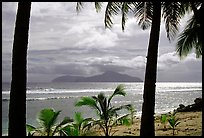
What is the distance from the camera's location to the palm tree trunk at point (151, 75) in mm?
7410

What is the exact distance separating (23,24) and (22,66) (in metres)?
0.72

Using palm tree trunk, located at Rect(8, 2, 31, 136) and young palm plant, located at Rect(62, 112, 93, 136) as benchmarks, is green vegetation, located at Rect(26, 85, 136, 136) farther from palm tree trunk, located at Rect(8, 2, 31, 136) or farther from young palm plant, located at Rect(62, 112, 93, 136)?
palm tree trunk, located at Rect(8, 2, 31, 136)

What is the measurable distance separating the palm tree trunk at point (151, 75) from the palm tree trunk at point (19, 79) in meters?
2.75

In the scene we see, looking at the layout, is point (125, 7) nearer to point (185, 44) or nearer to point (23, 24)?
point (185, 44)

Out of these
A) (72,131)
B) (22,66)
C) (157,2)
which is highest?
(157,2)

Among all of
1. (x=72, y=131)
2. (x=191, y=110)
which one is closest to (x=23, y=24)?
(x=72, y=131)

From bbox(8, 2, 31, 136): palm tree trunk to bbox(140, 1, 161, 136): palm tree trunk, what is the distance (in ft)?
9.02

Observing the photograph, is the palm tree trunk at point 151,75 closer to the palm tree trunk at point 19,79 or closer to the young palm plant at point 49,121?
the young palm plant at point 49,121

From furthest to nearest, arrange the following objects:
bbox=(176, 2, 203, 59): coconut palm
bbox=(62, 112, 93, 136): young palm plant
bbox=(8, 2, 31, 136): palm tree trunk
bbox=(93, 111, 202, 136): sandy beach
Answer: bbox=(93, 111, 202, 136): sandy beach < bbox=(176, 2, 203, 59): coconut palm < bbox=(62, 112, 93, 136): young palm plant < bbox=(8, 2, 31, 136): palm tree trunk

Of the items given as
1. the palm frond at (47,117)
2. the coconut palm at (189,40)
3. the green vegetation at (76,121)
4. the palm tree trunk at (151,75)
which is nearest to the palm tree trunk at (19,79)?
the palm tree trunk at (151,75)

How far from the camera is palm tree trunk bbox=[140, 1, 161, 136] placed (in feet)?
24.3

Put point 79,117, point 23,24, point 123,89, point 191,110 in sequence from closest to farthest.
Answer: point 23,24 → point 79,117 → point 123,89 → point 191,110

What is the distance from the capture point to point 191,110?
74.0 ft

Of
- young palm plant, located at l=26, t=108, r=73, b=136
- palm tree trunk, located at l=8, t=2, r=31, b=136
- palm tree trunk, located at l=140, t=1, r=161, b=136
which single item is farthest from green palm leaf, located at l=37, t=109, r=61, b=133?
palm tree trunk, located at l=8, t=2, r=31, b=136
